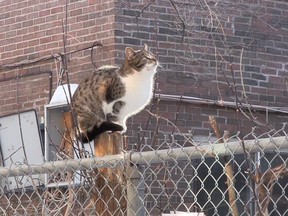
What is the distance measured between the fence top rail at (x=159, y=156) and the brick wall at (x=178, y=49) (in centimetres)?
506

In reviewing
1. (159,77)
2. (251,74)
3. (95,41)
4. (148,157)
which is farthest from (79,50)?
(148,157)

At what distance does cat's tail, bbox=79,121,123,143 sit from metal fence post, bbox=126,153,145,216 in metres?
1.35

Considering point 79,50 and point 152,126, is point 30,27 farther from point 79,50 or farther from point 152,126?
point 152,126

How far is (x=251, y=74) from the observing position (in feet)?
38.3

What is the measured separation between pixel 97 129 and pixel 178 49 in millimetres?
4488

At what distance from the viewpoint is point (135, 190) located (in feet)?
17.4

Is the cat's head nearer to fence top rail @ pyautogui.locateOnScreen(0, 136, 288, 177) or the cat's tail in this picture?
the cat's tail

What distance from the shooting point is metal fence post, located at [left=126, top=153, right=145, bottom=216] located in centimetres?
528

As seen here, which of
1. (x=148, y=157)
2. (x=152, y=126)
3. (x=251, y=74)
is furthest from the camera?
(x=251, y=74)

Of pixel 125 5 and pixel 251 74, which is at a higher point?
pixel 125 5

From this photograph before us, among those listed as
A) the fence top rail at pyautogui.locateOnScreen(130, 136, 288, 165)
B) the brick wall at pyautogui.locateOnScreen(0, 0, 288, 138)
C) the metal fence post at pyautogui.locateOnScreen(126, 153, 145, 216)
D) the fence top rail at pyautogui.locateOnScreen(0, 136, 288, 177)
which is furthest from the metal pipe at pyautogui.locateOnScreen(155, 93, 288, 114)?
the fence top rail at pyautogui.locateOnScreen(130, 136, 288, 165)

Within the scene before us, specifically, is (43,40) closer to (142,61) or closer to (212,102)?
(212,102)

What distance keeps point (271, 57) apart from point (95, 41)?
2090 mm

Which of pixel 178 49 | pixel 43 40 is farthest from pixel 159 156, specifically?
pixel 43 40
